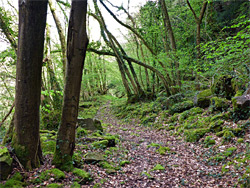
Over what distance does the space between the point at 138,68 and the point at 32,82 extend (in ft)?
51.7

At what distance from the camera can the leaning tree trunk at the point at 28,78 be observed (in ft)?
10.3

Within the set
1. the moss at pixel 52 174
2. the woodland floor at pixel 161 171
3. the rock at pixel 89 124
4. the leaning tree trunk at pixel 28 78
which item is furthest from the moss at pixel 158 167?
the rock at pixel 89 124

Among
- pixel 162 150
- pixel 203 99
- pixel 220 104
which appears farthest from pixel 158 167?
pixel 203 99

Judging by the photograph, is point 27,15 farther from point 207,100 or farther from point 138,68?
point 138,68

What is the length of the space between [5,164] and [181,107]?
8.75 m

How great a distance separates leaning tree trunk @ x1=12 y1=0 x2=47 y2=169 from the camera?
10.3ft

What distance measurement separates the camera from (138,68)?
1845cm

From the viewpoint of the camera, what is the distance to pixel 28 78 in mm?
3238

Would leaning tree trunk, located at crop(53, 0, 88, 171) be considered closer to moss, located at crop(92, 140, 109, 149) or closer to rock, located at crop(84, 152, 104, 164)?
rock, located at crop(84, 152, 104, 164)

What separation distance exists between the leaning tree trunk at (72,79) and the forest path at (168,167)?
1.17 m

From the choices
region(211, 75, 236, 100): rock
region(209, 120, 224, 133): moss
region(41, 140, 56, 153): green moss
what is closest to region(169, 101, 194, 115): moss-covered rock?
region(211, 75, 236, 100): rock

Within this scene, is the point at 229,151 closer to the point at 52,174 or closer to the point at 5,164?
the point at 52,174

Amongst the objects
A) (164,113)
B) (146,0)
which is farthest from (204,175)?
(146,0)

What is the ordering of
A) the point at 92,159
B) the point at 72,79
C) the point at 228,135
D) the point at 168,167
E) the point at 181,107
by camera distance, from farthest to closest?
the point at 181,107 < the point at 228,135 < the point at 168,167 < the point at 92,159 < the point at 72,79
